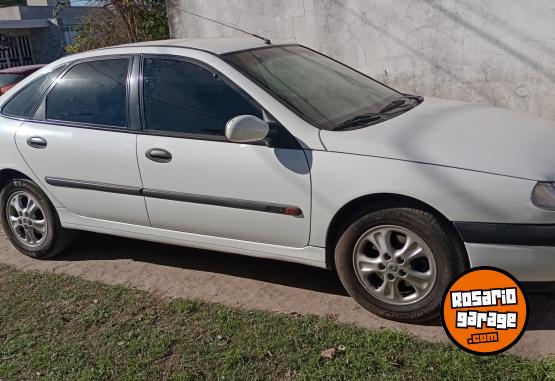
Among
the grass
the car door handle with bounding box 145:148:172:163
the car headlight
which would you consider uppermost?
the car headlight

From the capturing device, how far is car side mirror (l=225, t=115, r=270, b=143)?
348cm

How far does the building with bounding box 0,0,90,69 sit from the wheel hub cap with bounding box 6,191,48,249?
21.1 meters

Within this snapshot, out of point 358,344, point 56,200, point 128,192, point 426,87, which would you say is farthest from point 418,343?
point 426,87

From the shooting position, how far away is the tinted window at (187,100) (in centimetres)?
381

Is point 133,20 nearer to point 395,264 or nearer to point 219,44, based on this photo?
point 219,44

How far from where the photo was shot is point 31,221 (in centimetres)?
482

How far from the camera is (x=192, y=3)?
28.9ft

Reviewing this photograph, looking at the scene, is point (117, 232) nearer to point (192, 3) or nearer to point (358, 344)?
point (358, 344)

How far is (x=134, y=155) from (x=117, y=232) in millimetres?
682

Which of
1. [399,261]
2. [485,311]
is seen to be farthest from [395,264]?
[485,311]

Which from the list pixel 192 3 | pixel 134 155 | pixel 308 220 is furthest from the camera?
pixel 192 3

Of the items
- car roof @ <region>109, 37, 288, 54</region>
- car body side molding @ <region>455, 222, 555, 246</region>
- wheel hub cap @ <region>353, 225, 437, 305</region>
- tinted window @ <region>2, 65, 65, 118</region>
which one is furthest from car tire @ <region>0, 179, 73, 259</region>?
car body side molding @ <region>455, 222, 555, 246</region>

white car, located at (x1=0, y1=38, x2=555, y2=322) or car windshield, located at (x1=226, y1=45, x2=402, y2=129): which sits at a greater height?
car windshield, located at (x1=226, y1=45, x2=402, y2=129)

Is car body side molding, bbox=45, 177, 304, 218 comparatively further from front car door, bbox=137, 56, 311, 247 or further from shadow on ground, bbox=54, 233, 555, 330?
shadow on ground, bbox=54, 233, 555, 330
